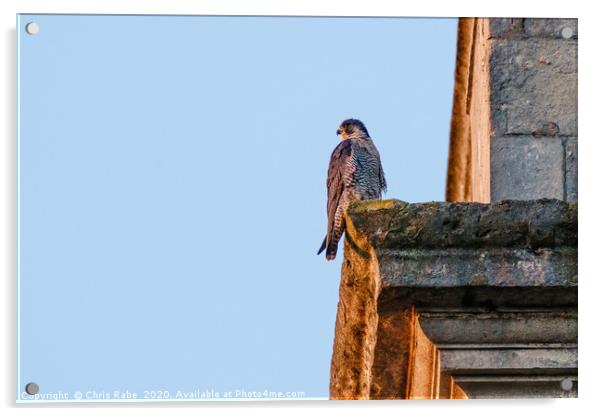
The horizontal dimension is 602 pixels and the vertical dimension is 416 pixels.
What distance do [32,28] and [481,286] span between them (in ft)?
6.09

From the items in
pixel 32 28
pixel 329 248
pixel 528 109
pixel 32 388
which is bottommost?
pixel 32 388

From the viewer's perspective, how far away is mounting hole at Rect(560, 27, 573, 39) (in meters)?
6.82

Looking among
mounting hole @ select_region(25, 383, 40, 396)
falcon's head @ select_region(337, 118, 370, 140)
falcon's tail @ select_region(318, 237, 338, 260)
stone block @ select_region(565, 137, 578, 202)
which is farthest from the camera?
falcon's head @ select_region(337, 118, 370, 140)

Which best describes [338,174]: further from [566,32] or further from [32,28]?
[32,28]

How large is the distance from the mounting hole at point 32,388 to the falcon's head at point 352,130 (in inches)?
148

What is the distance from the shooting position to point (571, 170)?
6727mm

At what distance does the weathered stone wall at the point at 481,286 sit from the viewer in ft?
19.6

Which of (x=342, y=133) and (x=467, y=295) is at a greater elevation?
(x=342, y=133)

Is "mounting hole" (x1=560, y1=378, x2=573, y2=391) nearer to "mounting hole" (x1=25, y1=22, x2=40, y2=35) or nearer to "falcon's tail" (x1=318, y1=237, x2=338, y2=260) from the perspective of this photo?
"falcon's tail" (x1=318, y1=237, x2=338, y2=260)

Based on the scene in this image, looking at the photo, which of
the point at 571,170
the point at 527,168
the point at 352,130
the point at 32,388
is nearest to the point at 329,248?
the point at 527,168

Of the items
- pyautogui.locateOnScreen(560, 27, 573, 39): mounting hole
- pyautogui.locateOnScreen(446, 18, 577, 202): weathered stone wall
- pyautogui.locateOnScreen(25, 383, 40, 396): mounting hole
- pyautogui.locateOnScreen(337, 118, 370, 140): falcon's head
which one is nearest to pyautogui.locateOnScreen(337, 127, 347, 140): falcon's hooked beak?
pyautogui.locateOnScreen(337, 118, 370, 140): falcon's head

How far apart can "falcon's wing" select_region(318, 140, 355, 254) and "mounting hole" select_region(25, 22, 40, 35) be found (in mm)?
2407
